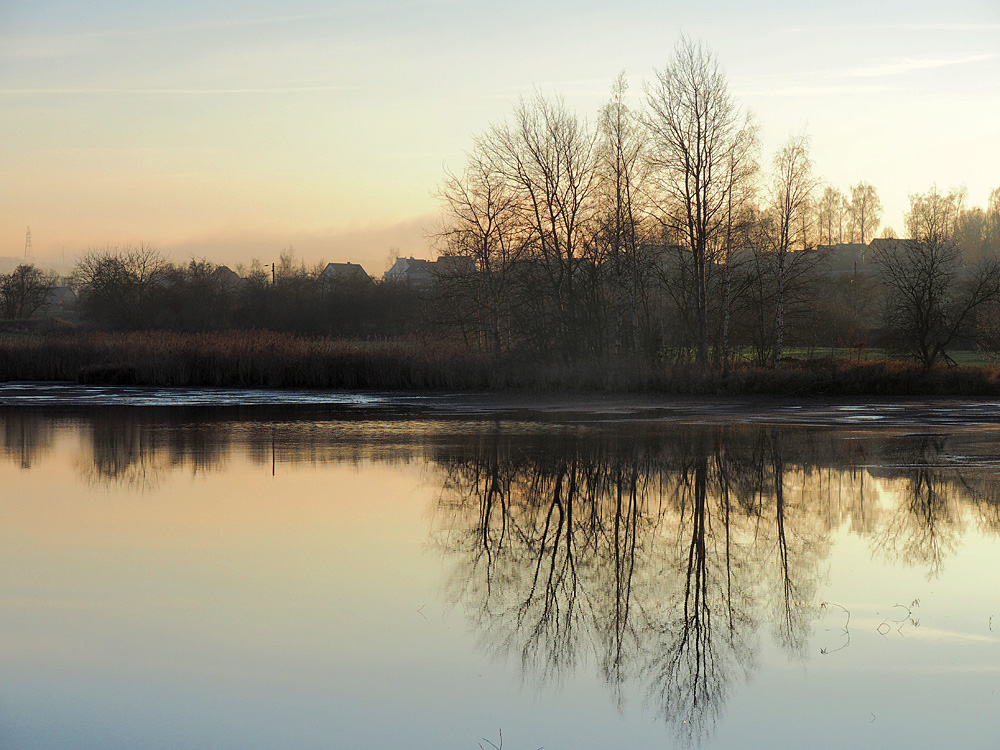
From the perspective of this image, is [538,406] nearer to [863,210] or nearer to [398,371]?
[398,371]

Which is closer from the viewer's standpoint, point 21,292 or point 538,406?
point 538,406

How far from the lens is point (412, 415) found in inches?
982

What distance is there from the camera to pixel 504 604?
776cm

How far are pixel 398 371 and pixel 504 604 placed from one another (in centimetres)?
2876

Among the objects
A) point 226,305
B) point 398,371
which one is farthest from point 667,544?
point 226,305

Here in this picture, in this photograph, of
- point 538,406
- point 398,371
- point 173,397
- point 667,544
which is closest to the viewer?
point 667,544

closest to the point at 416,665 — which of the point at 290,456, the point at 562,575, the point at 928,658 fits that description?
the point at 562,575

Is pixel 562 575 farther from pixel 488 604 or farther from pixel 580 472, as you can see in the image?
pixel 580 472

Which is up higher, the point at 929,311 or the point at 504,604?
the point at 929,311

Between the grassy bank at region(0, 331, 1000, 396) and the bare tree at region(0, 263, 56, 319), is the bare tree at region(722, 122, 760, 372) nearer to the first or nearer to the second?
the grassy bank at region(0, 331, 1000, 396)

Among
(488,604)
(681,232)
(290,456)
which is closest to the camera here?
(488,604)

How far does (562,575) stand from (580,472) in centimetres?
571

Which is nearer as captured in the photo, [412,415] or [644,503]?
[644,503]


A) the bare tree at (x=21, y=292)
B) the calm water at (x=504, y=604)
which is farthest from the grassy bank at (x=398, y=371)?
the bare tree at (x=21, y=292)
